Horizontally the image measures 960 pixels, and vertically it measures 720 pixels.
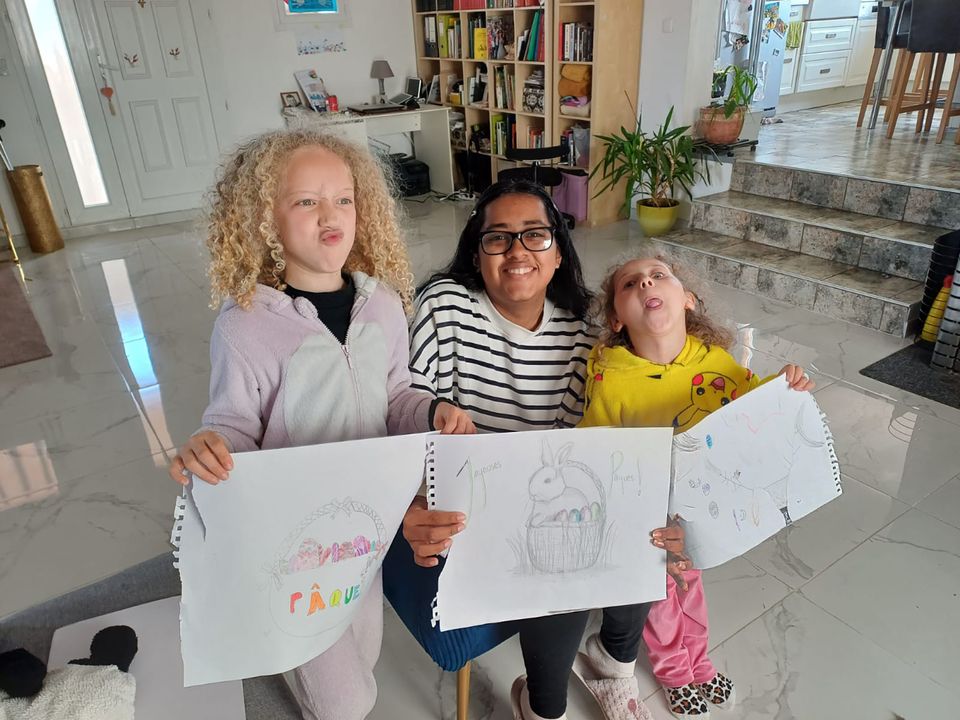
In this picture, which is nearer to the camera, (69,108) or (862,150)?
(862,150)

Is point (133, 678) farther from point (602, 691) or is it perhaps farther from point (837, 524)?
point (837, 524)

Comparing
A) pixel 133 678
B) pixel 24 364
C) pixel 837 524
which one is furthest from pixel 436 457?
pixel 24 364

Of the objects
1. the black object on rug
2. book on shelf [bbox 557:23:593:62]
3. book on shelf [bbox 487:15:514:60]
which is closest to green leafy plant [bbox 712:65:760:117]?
book on shelf [bbox 557:23:593:62]

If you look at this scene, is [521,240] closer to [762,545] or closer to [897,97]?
[762,545]

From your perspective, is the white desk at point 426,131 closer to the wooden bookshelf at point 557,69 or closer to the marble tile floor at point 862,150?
the wooden bookshelf at point 557,69

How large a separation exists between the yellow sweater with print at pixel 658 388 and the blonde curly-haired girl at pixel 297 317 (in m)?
0.30

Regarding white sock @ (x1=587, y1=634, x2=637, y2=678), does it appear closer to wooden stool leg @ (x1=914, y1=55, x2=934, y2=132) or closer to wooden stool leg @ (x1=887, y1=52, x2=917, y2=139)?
wooden stool leg @ (x1=887, y1=52, x2=917, y2=139)

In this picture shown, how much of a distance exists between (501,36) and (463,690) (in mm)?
5017

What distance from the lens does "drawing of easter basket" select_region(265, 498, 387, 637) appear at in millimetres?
1050

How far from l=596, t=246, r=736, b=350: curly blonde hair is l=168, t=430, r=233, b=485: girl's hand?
742 millimetres

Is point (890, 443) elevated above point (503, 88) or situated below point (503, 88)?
below

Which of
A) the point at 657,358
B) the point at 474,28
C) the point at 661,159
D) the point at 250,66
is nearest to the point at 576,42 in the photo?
the point at 661,159

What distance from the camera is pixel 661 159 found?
4230mm

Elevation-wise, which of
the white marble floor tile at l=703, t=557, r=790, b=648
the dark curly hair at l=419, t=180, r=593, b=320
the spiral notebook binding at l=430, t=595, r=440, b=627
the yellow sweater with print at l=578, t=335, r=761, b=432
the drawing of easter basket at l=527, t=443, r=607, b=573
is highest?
the dark curly hair at l=419, t=180, r=593, b=320
